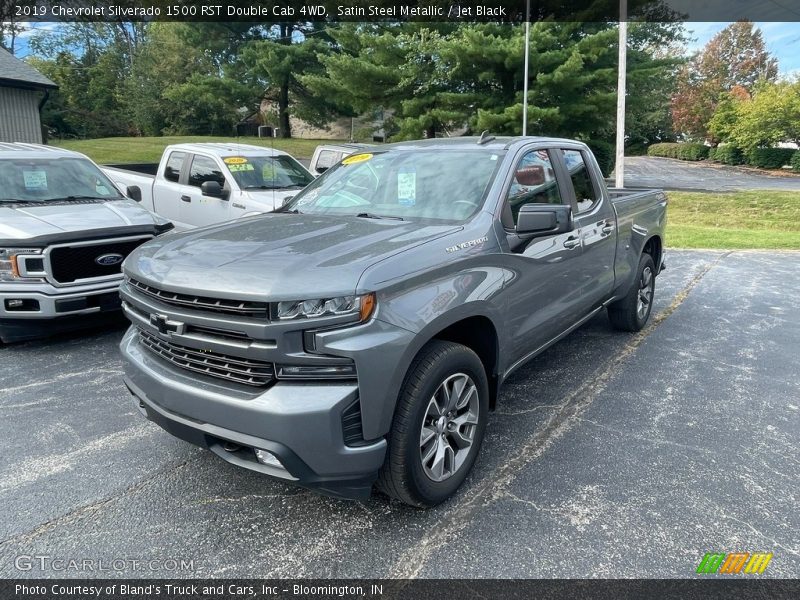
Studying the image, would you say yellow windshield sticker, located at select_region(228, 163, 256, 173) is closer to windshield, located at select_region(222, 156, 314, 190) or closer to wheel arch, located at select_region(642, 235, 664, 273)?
windshield, located at select_region(222, 156, 314, 190)

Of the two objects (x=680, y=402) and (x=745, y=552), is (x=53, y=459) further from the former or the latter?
(x=680, y=402)

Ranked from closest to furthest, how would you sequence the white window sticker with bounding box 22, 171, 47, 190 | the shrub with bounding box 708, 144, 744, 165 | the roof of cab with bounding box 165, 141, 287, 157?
the white window sticker with bounding box 22, 171, 47, 190 → the roof of cab with bounding box 165, 141, 287, 157 → the shrub with bounding box 708, 144, 744, 165

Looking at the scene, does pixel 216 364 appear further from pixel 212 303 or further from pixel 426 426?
pixel 426 426

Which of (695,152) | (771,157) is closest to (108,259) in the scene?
(771,157)

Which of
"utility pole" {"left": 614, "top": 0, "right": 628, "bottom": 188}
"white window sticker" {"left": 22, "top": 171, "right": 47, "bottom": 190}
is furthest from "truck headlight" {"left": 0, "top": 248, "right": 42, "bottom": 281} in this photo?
"utility pole" {"left": 614, "top": 0, "right": 628, "bottom": 188}

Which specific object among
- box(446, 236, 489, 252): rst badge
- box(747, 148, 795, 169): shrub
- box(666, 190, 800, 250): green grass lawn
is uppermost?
box(747, 148, 795, 169): shrub

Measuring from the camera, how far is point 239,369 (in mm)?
2666

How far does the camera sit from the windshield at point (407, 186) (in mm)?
3664

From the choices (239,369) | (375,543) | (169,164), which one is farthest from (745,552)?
(169,164)

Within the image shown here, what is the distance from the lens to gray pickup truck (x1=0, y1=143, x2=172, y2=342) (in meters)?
5.19

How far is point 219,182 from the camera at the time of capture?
8.81 meters

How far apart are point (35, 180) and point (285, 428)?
5686 millimetres

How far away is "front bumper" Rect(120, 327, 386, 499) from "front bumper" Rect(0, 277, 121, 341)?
305 centimetres

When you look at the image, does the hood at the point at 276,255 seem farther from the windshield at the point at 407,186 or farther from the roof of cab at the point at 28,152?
the roof of cab at the point at 28,152
